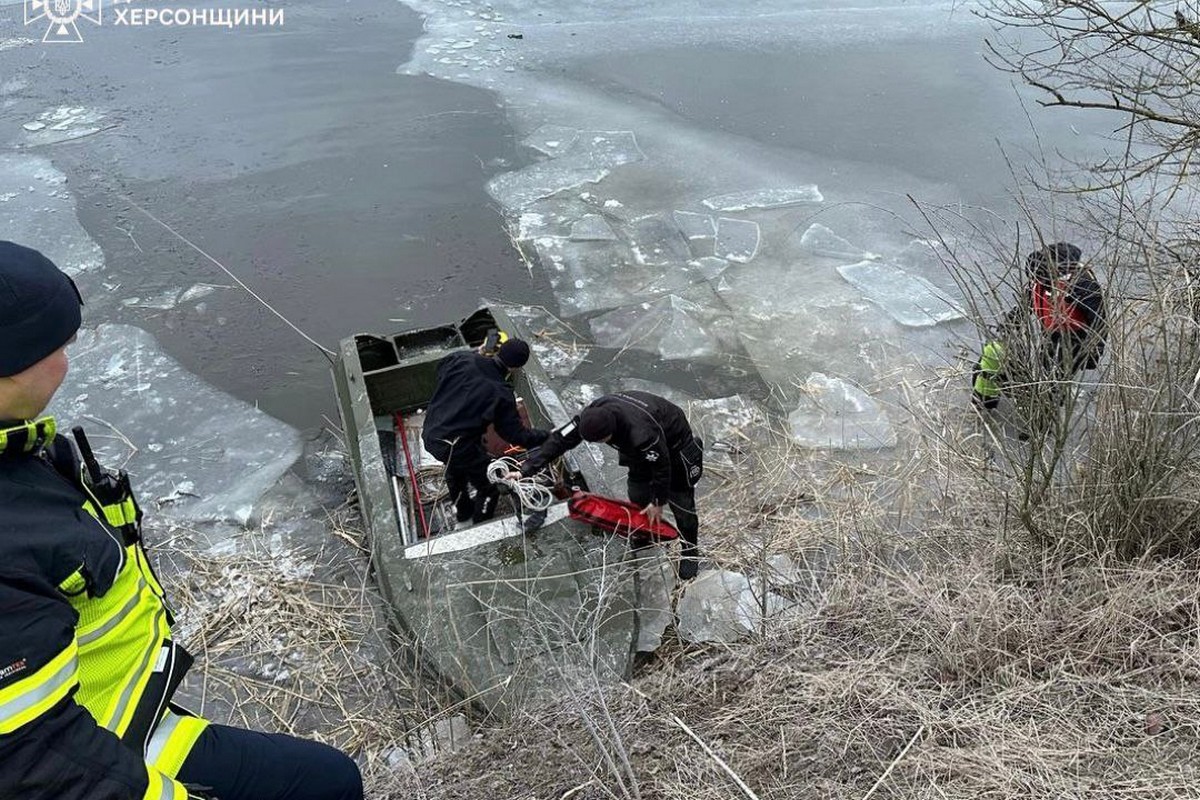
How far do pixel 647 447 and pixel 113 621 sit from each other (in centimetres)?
270

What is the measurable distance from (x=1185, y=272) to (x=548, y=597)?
10.0ft

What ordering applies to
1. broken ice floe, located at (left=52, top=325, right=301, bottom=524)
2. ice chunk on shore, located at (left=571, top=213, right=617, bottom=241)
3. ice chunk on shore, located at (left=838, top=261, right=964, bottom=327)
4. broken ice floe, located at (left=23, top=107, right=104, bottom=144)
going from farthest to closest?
broken ice floe, located at (left=23, top=107, right=104, bottom=144) < ice chunk on shore, located at (left=571, top=213, right=617, bottom=241) < ice chunk on shore, located at (left=838, top=261, right=964, bottom=327) < broken ice floe, located at (left=52, top=325, right=301, bottom=524)

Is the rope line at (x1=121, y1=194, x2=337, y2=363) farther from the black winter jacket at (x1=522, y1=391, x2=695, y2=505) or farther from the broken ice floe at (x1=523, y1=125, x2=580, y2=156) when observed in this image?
the broken ice floe at (x1=523, y1=125, x2=580, y2=156)

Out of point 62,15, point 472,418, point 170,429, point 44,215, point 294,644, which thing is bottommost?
point 294,644

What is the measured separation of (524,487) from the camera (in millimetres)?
4188

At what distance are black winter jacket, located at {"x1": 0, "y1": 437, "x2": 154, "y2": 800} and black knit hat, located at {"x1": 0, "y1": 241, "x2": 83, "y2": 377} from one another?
8.5 inches

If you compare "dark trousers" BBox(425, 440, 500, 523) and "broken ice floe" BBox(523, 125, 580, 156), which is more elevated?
"broken ice floe" BBox(523, 125, 580, 156)

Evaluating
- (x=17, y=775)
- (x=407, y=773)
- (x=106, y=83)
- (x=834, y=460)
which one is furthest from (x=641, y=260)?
(x=106, y=83)

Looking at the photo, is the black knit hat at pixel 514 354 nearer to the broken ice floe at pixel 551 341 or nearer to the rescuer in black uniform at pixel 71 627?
the broken ice floe at pixel 551 341

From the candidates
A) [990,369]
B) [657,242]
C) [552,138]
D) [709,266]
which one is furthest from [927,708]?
[552,138]

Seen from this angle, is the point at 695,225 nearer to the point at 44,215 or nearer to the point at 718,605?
the point at 718,605

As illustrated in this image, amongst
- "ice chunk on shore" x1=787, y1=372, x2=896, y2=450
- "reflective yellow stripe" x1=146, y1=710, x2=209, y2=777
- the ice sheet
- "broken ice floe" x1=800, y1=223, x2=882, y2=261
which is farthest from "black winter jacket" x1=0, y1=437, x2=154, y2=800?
the ice sheet

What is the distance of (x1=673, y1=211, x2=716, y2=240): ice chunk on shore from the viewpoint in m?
8.21

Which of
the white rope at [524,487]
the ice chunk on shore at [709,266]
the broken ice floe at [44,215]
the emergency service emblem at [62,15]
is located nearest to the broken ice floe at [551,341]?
the ice chunk on shore at [709,266]
